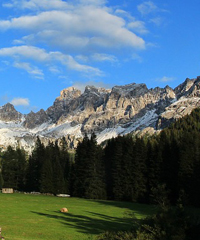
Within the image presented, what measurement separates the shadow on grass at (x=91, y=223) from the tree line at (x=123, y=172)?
1010 inches

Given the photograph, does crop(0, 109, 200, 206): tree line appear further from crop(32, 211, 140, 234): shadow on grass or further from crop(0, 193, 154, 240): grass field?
crop(0, 193, 154, 240): grass field

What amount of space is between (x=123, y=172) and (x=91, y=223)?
37172 mm

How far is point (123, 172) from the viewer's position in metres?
68.8

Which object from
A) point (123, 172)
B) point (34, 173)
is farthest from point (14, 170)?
point (123, 172)

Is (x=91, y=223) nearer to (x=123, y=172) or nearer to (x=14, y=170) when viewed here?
(x=123, y=172)

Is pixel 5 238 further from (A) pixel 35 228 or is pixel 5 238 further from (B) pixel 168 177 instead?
(B) pixel 168 177

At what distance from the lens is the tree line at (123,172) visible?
2392 inches

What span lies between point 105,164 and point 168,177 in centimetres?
1968

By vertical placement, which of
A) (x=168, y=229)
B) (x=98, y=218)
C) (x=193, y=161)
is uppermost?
(x=193, y=161)

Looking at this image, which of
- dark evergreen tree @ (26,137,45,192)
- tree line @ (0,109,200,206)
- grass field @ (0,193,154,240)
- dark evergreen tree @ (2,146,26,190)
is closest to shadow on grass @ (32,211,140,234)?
grass field @ (0,193,154,240)

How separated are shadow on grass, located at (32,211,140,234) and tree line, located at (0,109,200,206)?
25.6m

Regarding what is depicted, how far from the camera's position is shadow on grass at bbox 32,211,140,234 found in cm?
2898

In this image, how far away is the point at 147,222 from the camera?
16.8m

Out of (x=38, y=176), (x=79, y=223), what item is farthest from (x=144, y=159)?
(x=79, y=223)
